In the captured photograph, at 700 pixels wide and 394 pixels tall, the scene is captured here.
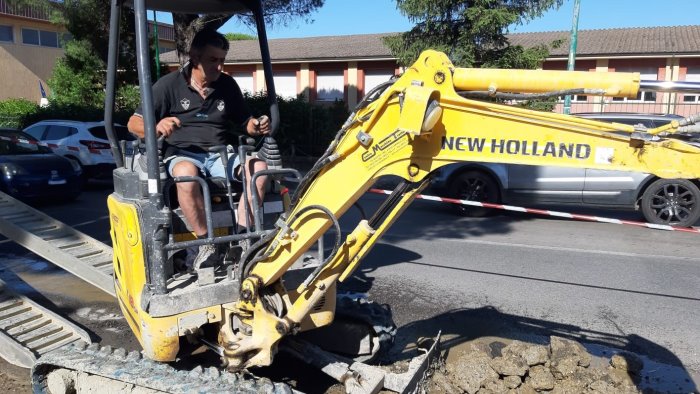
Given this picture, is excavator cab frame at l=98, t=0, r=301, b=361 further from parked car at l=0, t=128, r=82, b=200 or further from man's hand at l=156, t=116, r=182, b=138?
parked car at l=0, t=128, r=82, b=200

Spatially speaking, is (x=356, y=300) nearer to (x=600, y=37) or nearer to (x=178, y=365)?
(x=178, y=365)

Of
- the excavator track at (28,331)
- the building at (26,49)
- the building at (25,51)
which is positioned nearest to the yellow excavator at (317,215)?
the excavator track at (28,331)

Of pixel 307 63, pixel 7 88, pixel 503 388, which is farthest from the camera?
pixel 7 88

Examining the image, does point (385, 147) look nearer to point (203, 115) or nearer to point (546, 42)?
point (203, 115)

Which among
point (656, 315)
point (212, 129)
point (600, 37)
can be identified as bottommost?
point (656, 315)

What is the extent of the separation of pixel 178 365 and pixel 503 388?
2.28 meters

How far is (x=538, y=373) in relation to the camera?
425 cm

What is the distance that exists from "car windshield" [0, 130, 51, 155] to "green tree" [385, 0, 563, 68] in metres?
9.28

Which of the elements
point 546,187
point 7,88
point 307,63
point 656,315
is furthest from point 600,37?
point 7,88

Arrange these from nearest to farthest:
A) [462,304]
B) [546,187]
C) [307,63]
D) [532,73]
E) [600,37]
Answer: [532,73] → [462,304] → [546,187] → [600,37] → [307,63]

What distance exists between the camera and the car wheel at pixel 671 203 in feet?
32.3

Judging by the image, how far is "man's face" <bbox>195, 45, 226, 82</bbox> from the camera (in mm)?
4307

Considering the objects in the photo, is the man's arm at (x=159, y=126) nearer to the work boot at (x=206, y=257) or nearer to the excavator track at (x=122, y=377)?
the work boot at (x=206, y=257)

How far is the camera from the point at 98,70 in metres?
24.2
